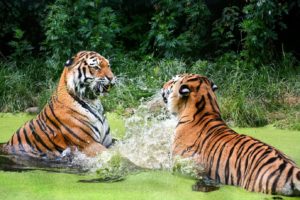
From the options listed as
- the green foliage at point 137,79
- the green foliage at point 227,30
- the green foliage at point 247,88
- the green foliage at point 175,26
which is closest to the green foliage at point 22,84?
the green foliage at point 137,79

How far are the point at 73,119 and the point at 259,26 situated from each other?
220 inches

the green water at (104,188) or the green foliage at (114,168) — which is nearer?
the green water at (104,188)

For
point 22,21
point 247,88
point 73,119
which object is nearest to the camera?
point 73,119

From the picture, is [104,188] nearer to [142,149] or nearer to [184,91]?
[184,91]

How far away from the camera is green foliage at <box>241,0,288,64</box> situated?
34.8 ft

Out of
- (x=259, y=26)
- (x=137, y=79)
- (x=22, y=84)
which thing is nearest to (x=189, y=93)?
(x=137, y=79)

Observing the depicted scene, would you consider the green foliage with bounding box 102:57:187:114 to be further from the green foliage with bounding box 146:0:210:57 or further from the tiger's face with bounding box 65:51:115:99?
the tiger's face with bounding box 65:51:115:99

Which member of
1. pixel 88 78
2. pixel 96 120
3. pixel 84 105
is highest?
pixel 88 78

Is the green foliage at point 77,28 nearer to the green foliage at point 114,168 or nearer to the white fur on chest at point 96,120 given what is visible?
the white fur on chest at point 96,120

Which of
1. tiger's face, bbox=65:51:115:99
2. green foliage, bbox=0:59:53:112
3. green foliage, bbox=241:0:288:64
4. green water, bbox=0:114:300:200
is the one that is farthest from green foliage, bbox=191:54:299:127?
green water, bbox=0:114:300:200

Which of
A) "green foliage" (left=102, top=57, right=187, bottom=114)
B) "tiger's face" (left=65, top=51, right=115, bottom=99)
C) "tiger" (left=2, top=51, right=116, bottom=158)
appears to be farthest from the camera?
"green foliage" (left=102, top=57, right=187, bottom=114)

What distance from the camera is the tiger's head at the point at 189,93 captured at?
536cm

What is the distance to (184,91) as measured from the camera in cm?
533

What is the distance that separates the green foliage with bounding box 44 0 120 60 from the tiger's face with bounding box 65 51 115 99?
15.0 feet
